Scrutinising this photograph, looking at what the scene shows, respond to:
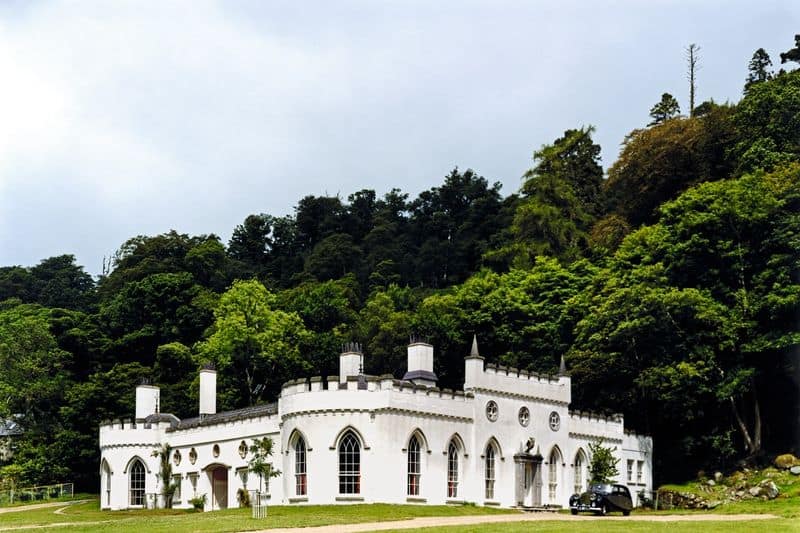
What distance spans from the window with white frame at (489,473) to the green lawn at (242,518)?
2629mm

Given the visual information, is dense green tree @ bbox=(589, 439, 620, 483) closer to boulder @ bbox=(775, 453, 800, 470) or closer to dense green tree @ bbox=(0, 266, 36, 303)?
boulder @ bbox=(775, 453, 800, 470)

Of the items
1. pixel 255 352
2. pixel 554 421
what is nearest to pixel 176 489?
pixel 554 421

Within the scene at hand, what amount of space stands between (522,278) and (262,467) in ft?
96.2

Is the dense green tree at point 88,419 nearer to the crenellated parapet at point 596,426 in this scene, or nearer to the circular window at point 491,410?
the circular window at point 491,410

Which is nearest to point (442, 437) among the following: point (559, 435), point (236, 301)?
point (559, 435)

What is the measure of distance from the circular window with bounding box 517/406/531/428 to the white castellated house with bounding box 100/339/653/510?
4 centimetres

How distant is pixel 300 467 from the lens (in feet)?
149

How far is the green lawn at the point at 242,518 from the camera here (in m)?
33.1

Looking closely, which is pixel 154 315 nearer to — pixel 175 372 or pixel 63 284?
pixel 175 372

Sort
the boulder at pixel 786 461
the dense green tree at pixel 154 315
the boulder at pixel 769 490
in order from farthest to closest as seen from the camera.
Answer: the dense green tree at pixel 154 315 → the boulder at pixel 786 461 → the boulder at pixel 769 490

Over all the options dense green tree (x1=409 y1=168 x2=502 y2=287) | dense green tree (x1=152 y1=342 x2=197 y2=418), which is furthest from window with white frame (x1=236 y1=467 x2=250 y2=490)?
dense green tree (x1=409 y1=168 x2=502 y2=287)

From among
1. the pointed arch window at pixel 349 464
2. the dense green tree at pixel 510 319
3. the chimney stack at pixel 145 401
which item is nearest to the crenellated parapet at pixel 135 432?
the chimney stack at pixel 145 401

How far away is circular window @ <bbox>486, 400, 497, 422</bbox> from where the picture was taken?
155 feet

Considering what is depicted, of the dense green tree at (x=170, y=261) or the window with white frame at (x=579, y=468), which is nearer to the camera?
the window with white frame at (x=579, y=468)
